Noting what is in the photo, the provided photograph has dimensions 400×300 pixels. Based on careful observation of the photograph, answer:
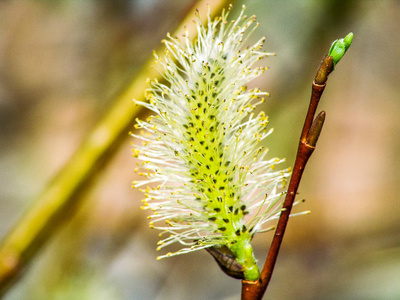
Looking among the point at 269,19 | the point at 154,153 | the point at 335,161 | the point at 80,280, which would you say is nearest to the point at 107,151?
the point at 154,153

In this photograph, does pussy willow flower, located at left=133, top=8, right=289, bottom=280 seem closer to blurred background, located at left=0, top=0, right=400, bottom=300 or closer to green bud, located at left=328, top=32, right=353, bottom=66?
green bud, located at left=328, top=32, right=353, bottom=66

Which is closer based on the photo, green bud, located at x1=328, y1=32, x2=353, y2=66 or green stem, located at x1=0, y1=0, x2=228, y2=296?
green bud, located at x1=328, y1=32, x2=353, y2=66

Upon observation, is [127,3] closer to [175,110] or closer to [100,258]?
[100,258]

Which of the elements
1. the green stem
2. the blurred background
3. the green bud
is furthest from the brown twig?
the blurred background

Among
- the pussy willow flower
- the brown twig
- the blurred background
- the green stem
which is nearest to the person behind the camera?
the brown twig

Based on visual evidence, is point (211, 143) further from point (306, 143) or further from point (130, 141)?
point (130, 141)

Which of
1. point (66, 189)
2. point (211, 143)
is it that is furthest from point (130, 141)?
point (211, 143)

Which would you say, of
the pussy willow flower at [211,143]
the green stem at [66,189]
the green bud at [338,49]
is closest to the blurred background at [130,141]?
the green stem at [66,189]

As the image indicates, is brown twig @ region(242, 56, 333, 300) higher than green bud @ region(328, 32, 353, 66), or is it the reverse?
green bud @ region(328, 32, 353, 66)

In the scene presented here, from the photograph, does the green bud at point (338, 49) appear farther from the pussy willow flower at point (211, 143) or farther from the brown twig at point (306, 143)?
the pussy willow flower at point (211, 143)

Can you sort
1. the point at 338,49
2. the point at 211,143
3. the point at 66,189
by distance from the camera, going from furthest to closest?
the point at 66,189, the point at 211,143, the point at 338,49
